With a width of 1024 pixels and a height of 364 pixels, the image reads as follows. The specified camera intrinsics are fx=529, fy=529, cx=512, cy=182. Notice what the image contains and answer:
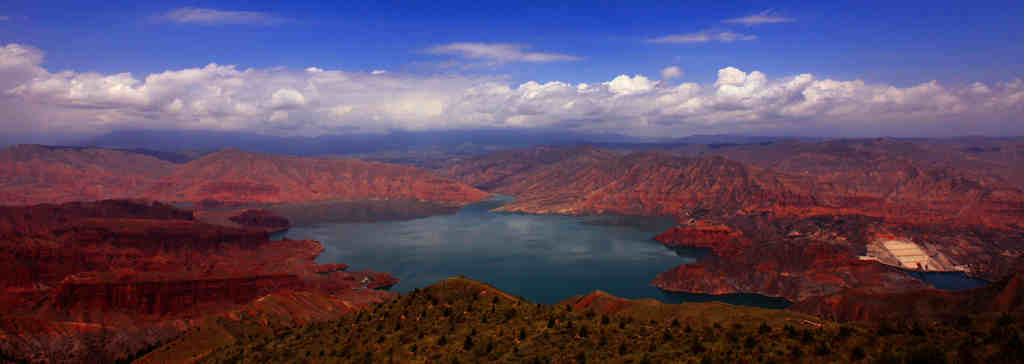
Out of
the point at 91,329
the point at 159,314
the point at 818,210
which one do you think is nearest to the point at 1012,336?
the point at 91,329

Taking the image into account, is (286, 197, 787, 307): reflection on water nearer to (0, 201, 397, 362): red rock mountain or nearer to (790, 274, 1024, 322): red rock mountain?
Answer: (0, 201, 397, 362): red rock mountain

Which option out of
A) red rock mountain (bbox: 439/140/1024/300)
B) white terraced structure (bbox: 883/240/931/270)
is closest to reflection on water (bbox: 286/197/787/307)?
red rock mountain (bbox: 439/140/1024/300)

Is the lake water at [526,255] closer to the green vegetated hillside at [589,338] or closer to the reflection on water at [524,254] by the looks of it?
the reflection on water at [524,254]

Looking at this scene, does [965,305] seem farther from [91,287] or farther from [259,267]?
[259,267]

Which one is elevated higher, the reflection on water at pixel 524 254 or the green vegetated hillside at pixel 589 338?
the green vegetated hillside at pixel 589 338

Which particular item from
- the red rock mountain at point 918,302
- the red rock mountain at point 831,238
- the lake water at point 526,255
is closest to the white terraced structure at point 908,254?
the red rock mountain at point 831,238
